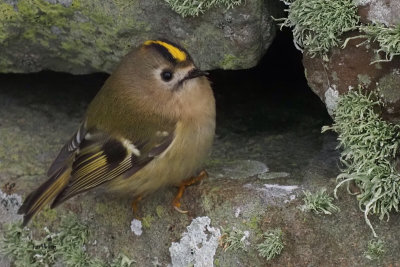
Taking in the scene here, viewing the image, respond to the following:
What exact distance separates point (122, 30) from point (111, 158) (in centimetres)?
65

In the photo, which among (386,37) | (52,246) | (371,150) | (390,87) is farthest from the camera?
(52,246)

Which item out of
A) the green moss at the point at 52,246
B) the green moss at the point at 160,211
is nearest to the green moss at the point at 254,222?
the green moss at the point at 160,211

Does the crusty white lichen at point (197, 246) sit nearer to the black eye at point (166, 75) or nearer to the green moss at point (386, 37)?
the black eye at point (166, 75)

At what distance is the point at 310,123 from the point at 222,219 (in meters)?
0.93

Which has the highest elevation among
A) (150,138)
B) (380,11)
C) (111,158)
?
(380,11)

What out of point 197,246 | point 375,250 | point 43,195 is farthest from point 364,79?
point 43,195

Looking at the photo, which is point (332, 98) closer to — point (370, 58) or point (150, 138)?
point (370, 58)

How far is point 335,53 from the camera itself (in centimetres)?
289

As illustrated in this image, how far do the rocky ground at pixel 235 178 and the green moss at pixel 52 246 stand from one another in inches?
1.6

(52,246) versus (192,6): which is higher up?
(192,6)

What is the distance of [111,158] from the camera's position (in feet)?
10.6

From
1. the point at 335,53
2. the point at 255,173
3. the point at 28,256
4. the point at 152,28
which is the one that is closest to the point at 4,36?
the point at 152,28

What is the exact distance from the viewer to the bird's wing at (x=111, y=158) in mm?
3170

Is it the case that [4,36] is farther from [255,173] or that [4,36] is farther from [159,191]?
[255,173]
